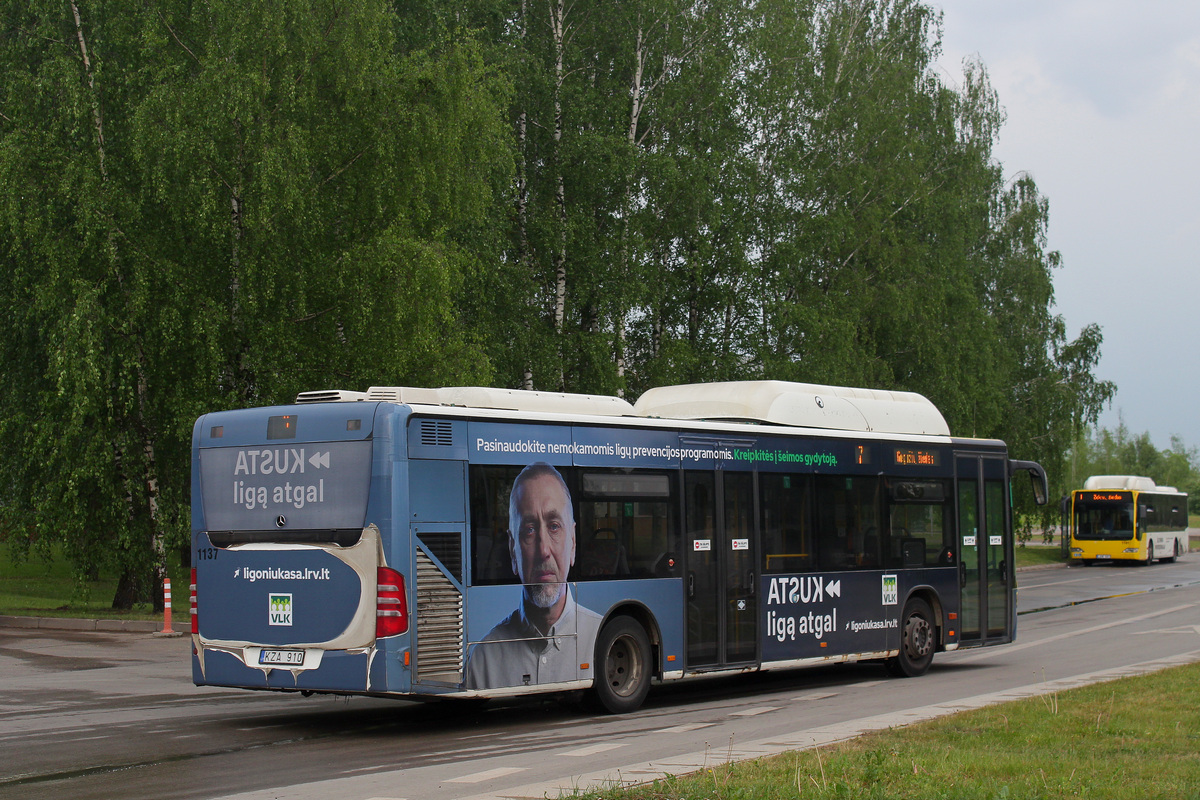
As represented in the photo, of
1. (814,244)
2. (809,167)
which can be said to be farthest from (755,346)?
(809,167)

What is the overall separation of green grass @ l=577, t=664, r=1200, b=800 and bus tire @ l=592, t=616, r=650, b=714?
119 inches

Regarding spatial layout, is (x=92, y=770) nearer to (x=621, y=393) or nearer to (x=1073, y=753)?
(x=1073, y=753)

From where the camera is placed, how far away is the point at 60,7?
23.7 meters

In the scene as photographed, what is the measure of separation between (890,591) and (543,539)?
5.90 meters

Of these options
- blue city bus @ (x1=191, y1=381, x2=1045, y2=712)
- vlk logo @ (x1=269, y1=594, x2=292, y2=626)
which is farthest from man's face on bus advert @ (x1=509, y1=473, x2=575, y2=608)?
vlk logo @ (x1=269, y1=594, x2=292, y2=626)

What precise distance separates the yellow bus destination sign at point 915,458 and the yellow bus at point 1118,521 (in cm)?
3854

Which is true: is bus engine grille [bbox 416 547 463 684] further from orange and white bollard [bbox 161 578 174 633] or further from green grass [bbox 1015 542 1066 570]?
green grass [bbox 1015 542 1066 570]

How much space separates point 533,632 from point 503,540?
0.88 m

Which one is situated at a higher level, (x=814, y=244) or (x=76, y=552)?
(x=814, y=244)

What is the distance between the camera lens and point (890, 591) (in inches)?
630

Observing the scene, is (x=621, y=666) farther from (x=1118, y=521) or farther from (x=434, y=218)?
(x=1118, y=521)

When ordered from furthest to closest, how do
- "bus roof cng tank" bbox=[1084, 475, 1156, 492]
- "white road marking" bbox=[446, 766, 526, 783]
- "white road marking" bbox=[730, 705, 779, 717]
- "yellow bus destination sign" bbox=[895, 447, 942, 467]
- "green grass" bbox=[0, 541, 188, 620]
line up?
"bus roof cng tank" bbox=[1084, 475, 1156, 492] < "green grass" bbox=[0, 541, 188, 620] < "yellow bus destination sign" bbox=[895, 447, 942, 467] < "white road marking" bbox=[730, 705, 779, 717] < "white road marking" bbox=[446, 766, 526, 783]

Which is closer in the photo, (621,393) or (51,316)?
(51,316)

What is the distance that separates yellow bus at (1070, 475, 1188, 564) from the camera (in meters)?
51.7
